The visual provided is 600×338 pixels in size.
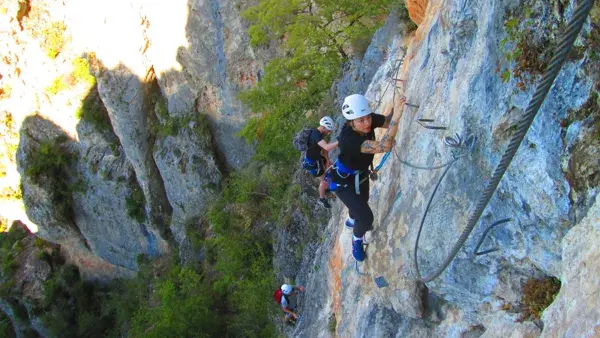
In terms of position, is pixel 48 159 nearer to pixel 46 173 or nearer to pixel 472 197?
pixel 46 173

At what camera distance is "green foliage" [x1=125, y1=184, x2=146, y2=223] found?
2352 centimetres

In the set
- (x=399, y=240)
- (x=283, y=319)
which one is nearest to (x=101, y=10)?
(x=283, y=319)

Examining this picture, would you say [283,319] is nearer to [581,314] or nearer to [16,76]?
[581,314]

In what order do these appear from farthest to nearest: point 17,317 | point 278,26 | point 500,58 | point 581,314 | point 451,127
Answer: point 17,317, point 278,26, point 451,127, point 500,58, point 581,314

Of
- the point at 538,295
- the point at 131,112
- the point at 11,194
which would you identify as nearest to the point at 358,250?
the point at 538,295

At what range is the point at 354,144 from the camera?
18.2ft

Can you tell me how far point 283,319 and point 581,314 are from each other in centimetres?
1042

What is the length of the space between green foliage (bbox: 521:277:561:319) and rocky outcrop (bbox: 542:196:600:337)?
61 cm

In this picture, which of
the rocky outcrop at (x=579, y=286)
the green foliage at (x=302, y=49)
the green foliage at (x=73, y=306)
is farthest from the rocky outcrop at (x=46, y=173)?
the rocky outcrop at (x=579, y=286)

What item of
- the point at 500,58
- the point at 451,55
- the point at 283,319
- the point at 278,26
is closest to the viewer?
the point at 500,58

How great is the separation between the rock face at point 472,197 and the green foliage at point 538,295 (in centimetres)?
7

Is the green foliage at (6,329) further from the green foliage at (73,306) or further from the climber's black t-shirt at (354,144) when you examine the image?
the climber's black t-shirt at (354,144)

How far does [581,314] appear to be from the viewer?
2.77 metres

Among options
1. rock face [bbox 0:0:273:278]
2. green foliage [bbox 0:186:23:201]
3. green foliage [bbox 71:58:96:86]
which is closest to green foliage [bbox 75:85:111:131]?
rock face [bbox 0:0:273:278]
